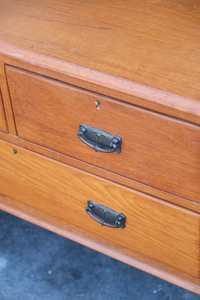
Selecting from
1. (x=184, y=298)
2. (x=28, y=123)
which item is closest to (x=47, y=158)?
(x=28, y=123)

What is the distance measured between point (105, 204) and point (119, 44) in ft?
1.04

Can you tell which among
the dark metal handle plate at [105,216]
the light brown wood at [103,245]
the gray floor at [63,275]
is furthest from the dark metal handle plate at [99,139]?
the gray floor at [63,275]

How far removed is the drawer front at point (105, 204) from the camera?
2.15 ft

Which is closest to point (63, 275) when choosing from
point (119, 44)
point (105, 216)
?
point (105, 216)

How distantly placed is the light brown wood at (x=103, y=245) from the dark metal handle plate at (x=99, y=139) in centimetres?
28

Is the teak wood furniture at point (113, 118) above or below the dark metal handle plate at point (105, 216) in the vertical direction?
above

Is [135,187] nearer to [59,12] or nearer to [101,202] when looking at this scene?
[101,202]

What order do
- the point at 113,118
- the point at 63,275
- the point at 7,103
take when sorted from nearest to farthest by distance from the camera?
the point at 113,118
the point at 7,103
the point at 63,275

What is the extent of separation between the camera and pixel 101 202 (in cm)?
73

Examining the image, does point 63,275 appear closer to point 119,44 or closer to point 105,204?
point 105,204

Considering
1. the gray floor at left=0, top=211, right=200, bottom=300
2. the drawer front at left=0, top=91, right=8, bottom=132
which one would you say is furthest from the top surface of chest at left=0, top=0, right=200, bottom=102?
the gray floor at left=0, top=211, right=200, bottom=300

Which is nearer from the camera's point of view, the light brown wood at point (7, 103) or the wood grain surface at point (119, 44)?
the wood grain surface at point (119, 44)

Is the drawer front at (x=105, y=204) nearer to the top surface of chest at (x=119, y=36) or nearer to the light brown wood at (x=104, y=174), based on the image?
the light brown wood at (x=104, y=174)

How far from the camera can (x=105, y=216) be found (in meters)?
0.72
